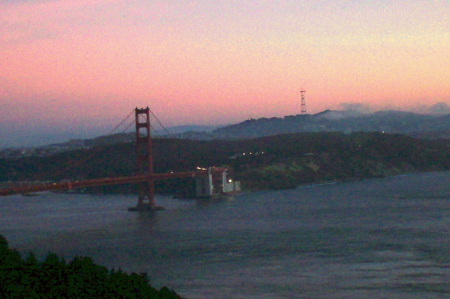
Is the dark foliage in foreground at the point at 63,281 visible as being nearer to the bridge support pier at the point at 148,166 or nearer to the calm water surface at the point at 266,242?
the calm water surface at the point at 266,242

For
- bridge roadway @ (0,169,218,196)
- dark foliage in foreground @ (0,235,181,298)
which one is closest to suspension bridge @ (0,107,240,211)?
bridge roadway @ (0,169,218,196)

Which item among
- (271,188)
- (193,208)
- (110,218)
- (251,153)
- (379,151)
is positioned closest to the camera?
(110,218)

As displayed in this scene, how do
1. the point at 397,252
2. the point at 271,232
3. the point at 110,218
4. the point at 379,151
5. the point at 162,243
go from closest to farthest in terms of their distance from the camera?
the point at 397,252
the point at 162,243
the point at 271,232
the point at 110,218
the point at 379,151

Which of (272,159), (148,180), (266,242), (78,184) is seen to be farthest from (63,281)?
(272,159)

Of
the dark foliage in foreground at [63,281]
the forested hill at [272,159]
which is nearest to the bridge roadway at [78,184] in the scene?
the forested hill at [272,159]

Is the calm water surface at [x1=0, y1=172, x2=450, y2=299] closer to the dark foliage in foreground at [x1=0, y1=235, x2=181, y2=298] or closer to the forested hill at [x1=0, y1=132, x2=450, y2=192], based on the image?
the dark foliage in foreground at [x1=0, y1=235, x2=181, y2=298]

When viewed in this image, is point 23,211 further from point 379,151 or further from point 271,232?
point 379,151

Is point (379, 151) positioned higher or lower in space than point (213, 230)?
higher

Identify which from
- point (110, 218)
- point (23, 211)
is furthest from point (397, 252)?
point (23, 211)
